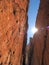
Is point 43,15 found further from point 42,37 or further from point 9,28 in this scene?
point 9,28

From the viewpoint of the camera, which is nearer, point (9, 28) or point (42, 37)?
point (9, 28)

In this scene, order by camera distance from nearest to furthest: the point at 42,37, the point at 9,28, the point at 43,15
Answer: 1. the point at 9,28
2. the point at 42,37
3. the point at 43,15

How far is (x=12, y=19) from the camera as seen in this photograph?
386 inches

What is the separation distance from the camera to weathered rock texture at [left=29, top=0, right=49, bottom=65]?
2283 centimetres

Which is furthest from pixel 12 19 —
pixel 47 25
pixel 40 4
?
pixel 40 4

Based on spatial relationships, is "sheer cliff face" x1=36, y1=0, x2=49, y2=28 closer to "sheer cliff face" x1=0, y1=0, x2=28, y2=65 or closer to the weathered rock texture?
the weathered rock texture

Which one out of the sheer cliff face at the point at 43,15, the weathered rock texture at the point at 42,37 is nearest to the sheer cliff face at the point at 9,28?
the weathered rock texture at the point at 42,37

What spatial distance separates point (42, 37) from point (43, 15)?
3689 millimetres

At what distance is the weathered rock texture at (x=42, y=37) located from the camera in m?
22.8

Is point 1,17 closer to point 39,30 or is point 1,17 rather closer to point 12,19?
point 12,19

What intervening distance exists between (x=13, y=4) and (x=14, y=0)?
1.01ft

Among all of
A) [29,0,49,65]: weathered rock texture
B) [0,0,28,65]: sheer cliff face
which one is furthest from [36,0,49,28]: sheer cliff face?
[0,0,28,65]: sheer cliff face

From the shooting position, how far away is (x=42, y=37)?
24.4 metres

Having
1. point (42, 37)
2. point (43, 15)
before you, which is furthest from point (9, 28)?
point (43, 15)
